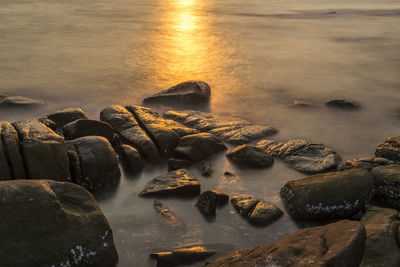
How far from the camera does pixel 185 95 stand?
6.99m

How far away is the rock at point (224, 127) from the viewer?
5.63 m

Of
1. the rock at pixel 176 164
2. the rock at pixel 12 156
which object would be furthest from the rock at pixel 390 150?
the rock at pixel 12 156

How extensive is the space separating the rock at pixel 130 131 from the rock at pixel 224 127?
37.2 inches

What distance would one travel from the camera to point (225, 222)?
147 inches

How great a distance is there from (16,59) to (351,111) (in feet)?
25.9

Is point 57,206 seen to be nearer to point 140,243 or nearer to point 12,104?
point 140,243

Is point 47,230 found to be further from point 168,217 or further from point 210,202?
point 210,202

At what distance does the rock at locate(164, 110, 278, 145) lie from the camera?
5.63 meters

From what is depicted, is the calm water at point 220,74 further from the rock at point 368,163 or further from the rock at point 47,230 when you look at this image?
the rock at point 368,163

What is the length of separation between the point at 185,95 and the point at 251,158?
2.53 metres

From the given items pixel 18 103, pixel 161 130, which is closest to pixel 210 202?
pixel 161 130

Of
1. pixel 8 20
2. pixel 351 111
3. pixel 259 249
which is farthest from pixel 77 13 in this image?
pixel 259 249

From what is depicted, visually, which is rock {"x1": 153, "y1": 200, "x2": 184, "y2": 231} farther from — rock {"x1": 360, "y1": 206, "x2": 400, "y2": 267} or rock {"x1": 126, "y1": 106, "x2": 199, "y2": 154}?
rock {"x1": 360, "y1": 206, "x2": 400, "y2": 267}

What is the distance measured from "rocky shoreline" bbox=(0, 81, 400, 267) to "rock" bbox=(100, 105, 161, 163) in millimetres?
14
